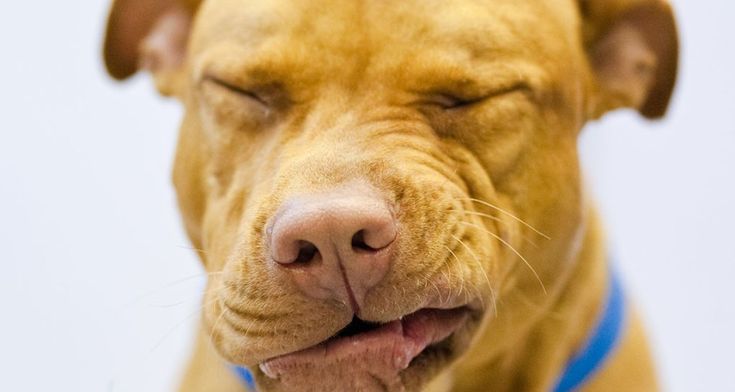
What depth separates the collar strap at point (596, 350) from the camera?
228cm

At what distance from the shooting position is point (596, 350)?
2.30 meters

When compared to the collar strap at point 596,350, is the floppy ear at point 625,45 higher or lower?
higher

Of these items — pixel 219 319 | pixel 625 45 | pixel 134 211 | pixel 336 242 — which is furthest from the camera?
pixel 134 211

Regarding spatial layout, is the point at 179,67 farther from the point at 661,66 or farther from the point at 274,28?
the point at 661,66

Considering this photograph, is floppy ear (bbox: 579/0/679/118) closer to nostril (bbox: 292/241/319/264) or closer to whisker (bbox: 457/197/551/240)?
whisker (bbox: 457/197/551/240)

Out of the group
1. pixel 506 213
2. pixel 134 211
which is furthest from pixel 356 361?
pixel 134 211

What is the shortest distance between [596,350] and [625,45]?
620mm

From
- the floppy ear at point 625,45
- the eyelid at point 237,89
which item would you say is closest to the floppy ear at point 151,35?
the eyelid at point 237,89

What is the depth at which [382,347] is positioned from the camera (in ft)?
5.37

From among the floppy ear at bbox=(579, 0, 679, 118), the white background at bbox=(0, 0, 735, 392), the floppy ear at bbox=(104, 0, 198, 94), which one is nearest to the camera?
the floppy ear at bbox=(579, 0, 679, 118)

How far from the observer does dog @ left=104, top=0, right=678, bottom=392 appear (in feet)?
5.16

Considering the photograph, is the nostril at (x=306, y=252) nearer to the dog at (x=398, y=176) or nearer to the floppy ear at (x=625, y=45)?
the dog at (x=398, y=176)

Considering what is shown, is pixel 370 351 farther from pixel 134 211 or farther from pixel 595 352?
pixel 134 211

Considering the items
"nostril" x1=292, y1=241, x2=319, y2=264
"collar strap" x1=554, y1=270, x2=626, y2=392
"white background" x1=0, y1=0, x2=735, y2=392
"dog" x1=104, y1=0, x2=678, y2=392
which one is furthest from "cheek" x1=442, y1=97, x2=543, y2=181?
"white background" x1=0, y1=0, x2=735, y2=392
